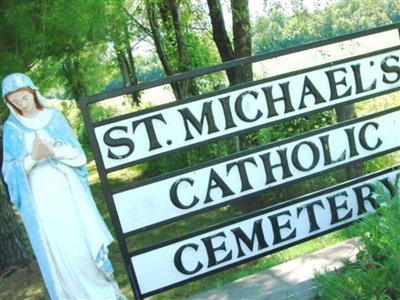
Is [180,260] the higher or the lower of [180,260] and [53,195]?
the lower

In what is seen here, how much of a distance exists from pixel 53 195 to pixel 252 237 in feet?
3.79

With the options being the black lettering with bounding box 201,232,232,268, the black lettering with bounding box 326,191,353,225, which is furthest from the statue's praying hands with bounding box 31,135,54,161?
the black lettering with bounding box 326,191,353,225

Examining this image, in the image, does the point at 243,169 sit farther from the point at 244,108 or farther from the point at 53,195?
the point at 53,195

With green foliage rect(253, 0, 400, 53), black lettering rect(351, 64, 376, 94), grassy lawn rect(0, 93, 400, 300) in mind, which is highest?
green foliage rect(253, 0, 400, 53)

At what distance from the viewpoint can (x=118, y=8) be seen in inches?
351

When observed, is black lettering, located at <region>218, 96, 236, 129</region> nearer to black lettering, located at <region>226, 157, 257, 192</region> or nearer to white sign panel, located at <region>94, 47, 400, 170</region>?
white sign panel, located at <region>94, 47, 400, 170</region>

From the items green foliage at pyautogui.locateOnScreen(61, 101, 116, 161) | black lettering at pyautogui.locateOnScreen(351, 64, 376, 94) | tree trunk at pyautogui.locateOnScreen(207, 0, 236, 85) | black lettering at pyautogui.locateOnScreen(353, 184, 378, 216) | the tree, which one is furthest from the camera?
green foliage at pyautogui.locateOnScreen(61, 101, 116, 161)

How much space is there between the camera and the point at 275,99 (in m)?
3.26

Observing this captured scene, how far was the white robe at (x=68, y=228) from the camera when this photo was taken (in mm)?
2877

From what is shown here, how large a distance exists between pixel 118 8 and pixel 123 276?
4255 millimetres

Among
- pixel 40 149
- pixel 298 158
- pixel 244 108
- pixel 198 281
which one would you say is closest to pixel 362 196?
pixel 298 158

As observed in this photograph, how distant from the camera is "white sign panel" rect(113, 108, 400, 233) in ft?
10.1

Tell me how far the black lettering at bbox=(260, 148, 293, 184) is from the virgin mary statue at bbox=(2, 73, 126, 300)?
0.97m

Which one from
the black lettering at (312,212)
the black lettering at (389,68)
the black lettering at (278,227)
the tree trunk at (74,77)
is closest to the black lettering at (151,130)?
the black lettering at (278,227)
